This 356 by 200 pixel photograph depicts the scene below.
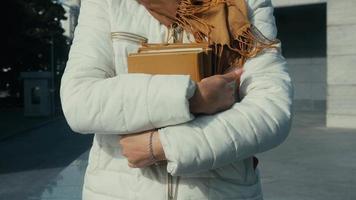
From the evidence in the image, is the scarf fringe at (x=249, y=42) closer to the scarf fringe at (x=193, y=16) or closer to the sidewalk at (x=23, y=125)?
the scarf fringe at (x=193, y=16)

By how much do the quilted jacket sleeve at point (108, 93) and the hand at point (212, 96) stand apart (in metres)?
0.03

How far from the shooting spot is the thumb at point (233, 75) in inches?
59.9

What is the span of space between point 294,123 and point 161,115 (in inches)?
592

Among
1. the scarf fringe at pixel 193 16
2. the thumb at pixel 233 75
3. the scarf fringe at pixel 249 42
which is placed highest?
the scarf fringe at pixel 193 16

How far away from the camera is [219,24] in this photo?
1565 millimetres

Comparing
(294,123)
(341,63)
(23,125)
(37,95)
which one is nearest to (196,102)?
(341,63)

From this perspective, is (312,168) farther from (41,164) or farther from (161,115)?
(161,115)

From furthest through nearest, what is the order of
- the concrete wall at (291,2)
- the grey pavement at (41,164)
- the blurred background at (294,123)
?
1. the concrete wall at (291,2)
2. the blurred background at (294,123)
3. the grey pavement at (41,164)

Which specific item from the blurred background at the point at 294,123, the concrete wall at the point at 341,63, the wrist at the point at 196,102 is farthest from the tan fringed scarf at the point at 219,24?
the concrete wall at the point at 341,63

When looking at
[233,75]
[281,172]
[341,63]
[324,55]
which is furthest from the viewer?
[324,55]

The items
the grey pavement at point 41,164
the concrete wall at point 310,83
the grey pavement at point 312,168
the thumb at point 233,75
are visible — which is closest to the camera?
the thumb at point 233,75

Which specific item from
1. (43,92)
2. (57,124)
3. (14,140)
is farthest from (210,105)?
(43,92)

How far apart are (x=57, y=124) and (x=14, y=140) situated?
436 centimetres

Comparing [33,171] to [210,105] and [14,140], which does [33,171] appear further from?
[210,105]
